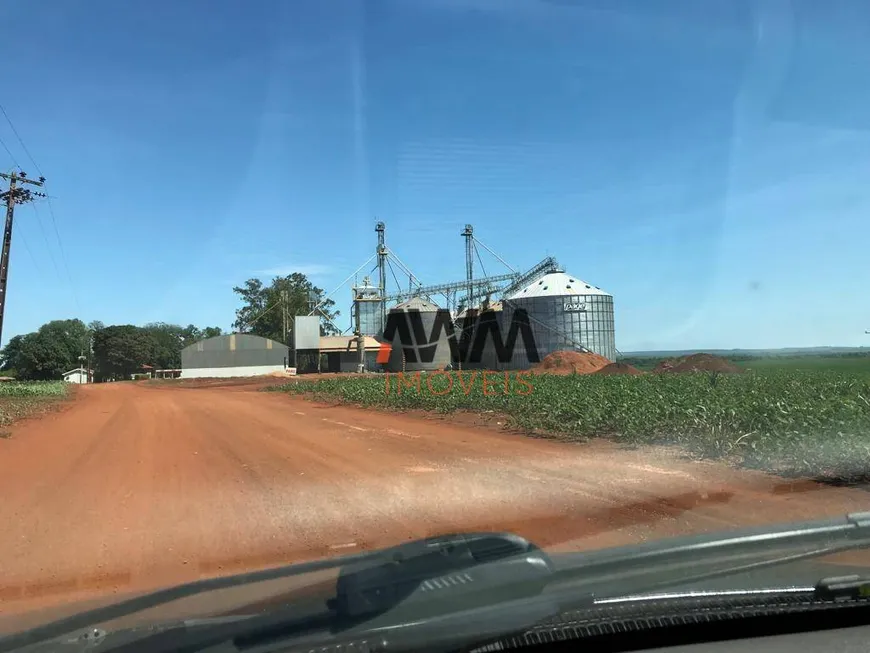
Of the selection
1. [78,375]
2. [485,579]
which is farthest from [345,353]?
[485,579]

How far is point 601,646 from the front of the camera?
2805 millimetres

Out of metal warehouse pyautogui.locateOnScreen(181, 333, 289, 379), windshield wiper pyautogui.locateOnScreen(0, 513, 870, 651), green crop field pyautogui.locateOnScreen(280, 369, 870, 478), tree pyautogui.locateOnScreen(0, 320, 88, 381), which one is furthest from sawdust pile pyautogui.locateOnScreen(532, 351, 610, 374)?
tree pyautogui.locateOnScreen(0, 320, 88, 381)

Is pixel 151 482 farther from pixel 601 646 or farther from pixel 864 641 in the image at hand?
pixel 864 641

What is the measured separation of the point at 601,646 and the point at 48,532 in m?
6.40

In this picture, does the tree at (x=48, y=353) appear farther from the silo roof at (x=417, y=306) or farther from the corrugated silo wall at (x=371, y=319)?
the silo roof at (x=417, y=306)

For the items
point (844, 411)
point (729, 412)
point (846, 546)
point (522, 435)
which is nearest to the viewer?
point (846, 546)

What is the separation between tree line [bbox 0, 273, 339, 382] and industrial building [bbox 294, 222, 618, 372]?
61.7 feet

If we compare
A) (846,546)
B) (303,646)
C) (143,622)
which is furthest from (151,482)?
(846,546)

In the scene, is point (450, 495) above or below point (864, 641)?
below

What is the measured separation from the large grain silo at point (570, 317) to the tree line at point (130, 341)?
141 ft

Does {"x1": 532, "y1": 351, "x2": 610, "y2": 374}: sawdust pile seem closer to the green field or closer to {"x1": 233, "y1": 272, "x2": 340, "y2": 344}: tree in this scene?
the green field

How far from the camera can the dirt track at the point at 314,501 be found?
608cm

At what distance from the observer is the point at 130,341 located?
95.6 m

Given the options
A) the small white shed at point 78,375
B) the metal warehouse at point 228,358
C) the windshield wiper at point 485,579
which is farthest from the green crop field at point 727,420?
the small white shed at point 78,375
